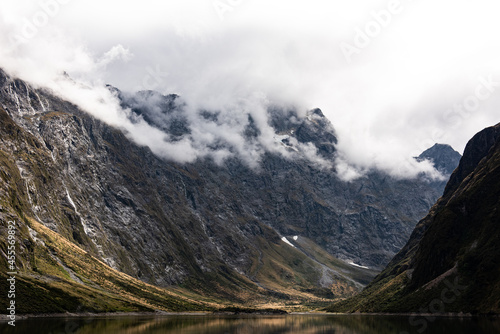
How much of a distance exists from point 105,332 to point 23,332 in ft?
74.0

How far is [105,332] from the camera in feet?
411

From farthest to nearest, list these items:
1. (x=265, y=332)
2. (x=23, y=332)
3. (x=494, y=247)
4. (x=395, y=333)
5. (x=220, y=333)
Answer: (x=494, y=247)
(x=265, y=332)
(x=220, y=333)
(x=395, y=333)
(x=23, y=332)

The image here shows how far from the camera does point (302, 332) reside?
142 m

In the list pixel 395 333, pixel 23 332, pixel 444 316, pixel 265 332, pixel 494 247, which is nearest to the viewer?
pixel 23 332

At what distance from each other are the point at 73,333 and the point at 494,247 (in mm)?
188674

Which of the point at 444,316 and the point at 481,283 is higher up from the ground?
the point at 481,283

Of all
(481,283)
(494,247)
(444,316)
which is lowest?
(444,316)

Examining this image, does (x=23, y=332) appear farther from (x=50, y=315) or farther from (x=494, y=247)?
(x=494, y=247)

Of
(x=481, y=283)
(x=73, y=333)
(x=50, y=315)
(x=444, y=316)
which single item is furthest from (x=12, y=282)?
(x=481, y=283)

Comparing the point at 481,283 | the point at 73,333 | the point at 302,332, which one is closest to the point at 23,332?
the point at 73,333

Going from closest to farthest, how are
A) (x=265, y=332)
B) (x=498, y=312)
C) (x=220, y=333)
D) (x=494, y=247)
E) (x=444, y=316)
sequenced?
(x=220, y=333) < (x=265, y=332) < (x=498, y=312) < (x=444, y=316) < (x=494, y=247)

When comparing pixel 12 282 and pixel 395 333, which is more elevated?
pixel 12 282

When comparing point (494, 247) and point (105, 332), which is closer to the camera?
point (105, 332)

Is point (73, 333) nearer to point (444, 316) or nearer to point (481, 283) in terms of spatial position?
point (444, 316)
